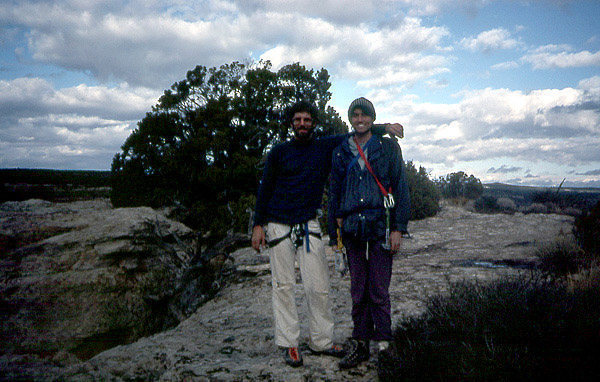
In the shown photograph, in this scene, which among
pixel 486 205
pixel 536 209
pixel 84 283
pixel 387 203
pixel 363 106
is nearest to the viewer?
pixel 387 203

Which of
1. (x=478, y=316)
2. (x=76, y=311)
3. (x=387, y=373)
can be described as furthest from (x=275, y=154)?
(x=76, y=311)

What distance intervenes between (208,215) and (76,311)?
932 cm

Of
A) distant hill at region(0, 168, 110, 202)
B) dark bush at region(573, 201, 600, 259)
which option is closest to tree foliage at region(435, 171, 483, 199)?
dark bush at region(573, 201, 600, 259)

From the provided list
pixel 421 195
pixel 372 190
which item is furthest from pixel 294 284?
pixel 421 195

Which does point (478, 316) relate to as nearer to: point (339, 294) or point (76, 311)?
point (339, 294)

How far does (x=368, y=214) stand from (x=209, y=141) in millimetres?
16306

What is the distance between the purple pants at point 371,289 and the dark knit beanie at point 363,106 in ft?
3.25

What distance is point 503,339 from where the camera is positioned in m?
2.55

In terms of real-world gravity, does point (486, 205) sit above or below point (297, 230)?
below

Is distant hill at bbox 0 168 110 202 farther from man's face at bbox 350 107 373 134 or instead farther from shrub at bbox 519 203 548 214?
shrub at bbox 519 203 548 214

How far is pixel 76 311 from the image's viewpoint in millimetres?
8312

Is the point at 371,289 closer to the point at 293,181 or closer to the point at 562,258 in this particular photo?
the point at 293,181

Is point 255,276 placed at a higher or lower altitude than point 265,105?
lower

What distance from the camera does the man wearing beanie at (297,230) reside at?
2975 mm
